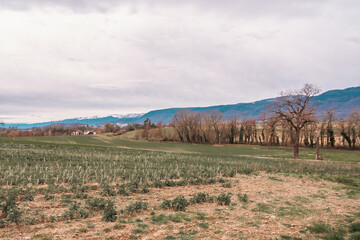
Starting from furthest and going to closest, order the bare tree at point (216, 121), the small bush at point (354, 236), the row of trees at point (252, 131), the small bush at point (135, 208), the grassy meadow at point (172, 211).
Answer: the bare tree at point (216, 121), the row of trees at point (252, 131), the small bush at point (135, 208), the grassy meadow at point (172, 211), the small bush at point (354, 236)

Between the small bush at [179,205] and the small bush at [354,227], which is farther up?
the small bush at [179,205]

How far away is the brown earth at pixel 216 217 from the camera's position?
812 cm

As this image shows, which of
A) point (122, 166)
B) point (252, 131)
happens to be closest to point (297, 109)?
point (122, 166)

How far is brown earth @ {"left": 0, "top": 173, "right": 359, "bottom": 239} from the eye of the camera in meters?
8.12

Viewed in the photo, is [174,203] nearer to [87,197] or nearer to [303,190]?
[87,197]

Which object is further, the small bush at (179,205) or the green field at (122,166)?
the green field at (122,166)

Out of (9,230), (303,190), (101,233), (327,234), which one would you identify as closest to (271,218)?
(327,234)

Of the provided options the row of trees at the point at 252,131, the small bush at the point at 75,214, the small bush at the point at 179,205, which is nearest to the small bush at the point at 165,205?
the small bush at the point at 179,205

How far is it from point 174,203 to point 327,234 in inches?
233

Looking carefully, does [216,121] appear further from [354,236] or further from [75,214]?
[354,236]

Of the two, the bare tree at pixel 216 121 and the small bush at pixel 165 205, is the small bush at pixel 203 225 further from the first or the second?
the bare tree at pixel 216 121

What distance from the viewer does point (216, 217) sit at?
33.8 ft

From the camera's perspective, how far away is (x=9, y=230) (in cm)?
803

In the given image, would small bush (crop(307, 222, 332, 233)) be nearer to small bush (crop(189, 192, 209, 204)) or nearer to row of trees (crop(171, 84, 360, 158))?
small bush (crop(189, 192, 209, 204))
